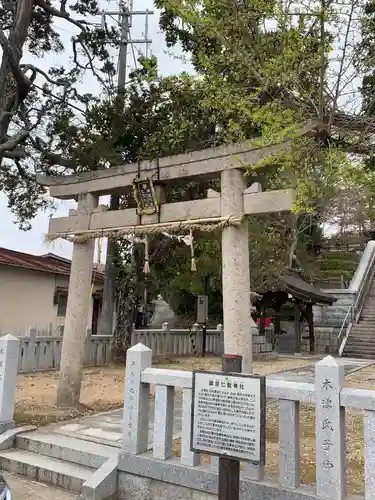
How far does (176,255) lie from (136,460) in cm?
1124

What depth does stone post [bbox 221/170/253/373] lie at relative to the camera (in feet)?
21.3

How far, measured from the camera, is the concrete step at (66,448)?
5.24 meters

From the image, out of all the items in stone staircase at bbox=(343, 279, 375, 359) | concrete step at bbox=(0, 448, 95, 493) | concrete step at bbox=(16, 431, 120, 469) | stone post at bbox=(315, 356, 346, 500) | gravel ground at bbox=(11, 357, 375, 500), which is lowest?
concrete step at bbox=(0, 448, 95, 493)

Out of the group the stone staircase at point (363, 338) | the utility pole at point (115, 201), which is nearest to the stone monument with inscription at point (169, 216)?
the utility pole at point (115, 201)

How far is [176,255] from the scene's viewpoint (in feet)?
52.0

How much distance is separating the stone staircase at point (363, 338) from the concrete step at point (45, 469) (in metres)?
13.8

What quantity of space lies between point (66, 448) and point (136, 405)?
4.28ft

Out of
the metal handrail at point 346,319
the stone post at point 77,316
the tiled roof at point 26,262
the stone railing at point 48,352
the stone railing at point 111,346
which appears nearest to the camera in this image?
the stone post at point 77,316

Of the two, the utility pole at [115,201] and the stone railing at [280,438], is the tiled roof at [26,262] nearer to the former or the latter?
the utility pole at [115,201]

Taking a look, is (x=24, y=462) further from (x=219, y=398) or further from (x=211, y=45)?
(x=211, y=45)

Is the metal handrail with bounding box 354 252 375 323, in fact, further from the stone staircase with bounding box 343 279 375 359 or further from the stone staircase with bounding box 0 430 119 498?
the stone staircase with bounding box 0 430 119 498

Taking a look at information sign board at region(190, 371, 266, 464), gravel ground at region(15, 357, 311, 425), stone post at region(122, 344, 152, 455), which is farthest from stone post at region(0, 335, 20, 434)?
information sign board at region(190, 371, 266, 464)

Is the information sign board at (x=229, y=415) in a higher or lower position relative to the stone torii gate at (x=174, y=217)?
lower

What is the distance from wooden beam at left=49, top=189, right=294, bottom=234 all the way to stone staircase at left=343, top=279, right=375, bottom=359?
11.8 metres
